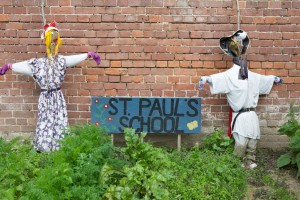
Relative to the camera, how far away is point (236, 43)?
5043 millimetres

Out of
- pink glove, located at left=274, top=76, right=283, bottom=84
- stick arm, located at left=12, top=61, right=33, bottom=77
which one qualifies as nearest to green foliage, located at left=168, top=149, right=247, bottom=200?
pink glove, located at left=274, top=76, right=283, bottom=84

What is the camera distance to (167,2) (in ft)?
17.5

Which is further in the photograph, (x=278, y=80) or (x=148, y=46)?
(x=148, y=46)

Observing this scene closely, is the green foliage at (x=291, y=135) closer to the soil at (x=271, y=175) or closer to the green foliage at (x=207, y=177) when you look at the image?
the soil at (x=271, y=175)

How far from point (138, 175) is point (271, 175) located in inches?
73.0

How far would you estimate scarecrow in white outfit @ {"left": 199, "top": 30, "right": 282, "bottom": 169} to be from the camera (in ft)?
16.7

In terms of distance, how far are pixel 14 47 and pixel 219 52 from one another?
256cm

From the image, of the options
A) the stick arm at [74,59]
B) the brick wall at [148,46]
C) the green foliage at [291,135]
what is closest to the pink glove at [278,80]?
the brick wall at [148,46]

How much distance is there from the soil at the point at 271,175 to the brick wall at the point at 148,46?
0.53 meters

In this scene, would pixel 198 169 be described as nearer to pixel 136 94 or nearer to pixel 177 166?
pixel 177 166

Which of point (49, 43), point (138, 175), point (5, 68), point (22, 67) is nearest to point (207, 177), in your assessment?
point (138, 175)

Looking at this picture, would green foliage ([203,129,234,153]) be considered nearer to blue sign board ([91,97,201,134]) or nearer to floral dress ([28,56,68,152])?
blue sign board ([91,97,201,134])

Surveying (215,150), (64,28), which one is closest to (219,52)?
(215,150)

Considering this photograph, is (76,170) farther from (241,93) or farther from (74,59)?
(241,93)
